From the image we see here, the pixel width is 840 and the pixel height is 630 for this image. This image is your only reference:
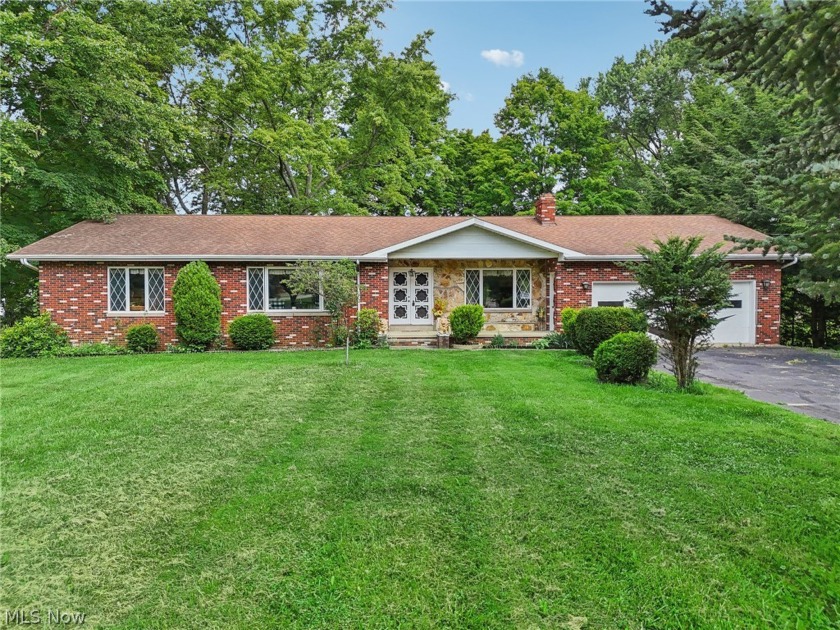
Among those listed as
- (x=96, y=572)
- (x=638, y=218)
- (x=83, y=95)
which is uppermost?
(x=83, y=95)

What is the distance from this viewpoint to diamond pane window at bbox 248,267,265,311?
1341 centimetres

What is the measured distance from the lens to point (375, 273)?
13.5m

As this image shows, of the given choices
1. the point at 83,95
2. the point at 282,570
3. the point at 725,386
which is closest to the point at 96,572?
the point at 282,570

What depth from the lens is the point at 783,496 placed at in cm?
339

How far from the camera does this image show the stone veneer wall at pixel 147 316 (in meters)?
12.6

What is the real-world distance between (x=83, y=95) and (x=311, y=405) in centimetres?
1349

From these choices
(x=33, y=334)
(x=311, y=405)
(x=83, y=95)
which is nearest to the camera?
(x=311, y=405)

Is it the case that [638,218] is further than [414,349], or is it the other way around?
[638,218]

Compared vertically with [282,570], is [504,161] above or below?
above

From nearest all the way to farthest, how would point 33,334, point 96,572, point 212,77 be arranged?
1. point 96,572
2. point 33,334
3. point 212,77

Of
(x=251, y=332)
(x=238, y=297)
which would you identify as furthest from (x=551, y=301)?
(x=238, y=297)

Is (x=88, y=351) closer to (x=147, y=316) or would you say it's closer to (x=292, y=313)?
(x=147, y=316)

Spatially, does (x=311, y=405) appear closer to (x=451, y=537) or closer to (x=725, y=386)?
(x=451, y=537)

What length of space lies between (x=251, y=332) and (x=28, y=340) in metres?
5.33
